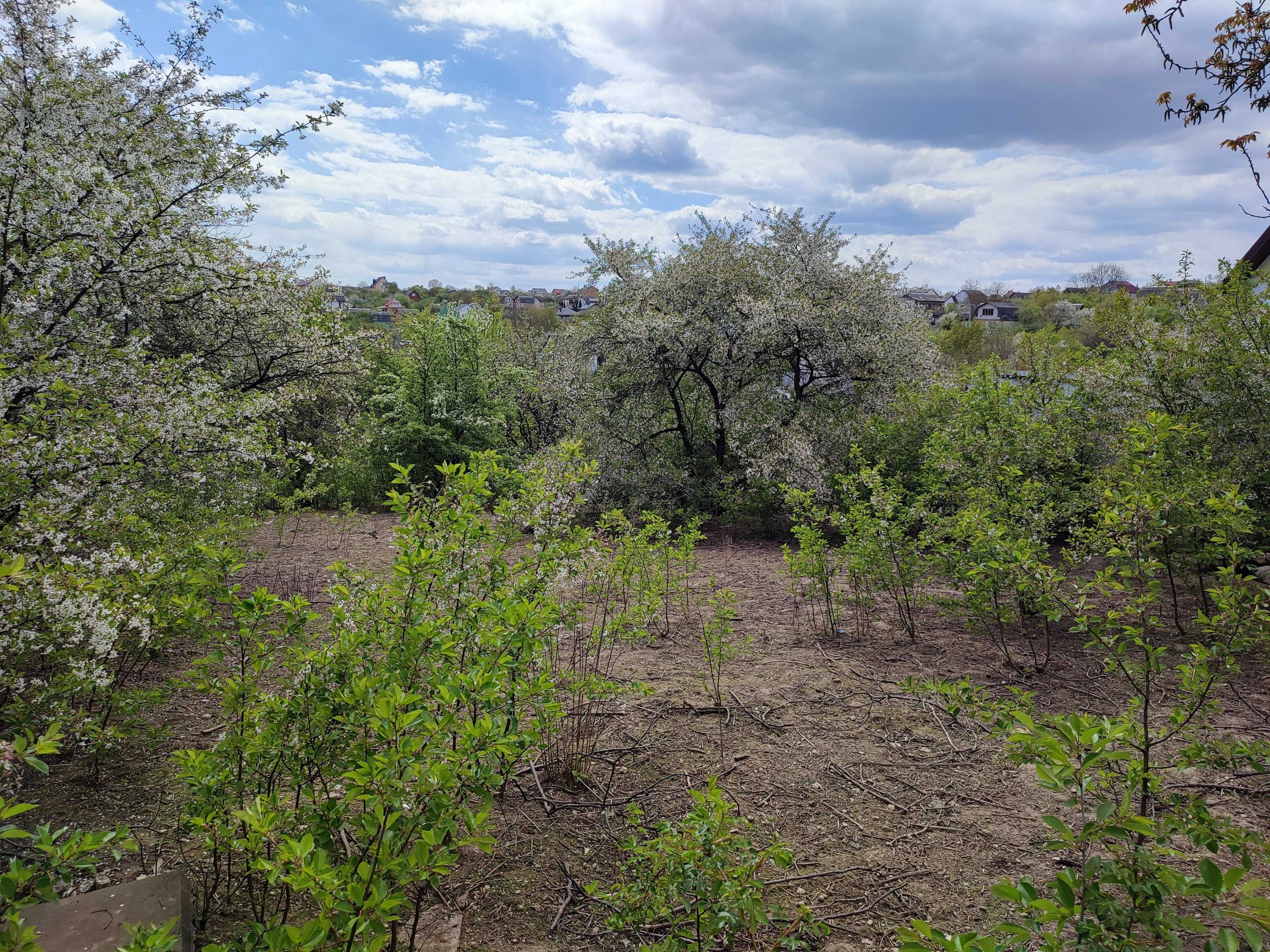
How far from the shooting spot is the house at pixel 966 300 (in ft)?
196

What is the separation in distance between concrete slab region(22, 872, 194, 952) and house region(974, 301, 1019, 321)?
209 ft

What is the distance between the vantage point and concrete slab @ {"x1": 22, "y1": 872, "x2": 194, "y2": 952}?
1936 mm

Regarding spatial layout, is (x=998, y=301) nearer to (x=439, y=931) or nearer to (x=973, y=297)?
(x=973, y=297)

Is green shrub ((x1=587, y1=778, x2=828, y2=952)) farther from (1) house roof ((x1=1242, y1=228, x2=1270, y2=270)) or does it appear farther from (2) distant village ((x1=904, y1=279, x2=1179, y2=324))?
(2) distant village ((x1=904, y1=279, x2=1179, y2=324))

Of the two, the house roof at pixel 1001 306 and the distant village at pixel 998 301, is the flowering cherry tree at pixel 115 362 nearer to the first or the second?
the distant village at pixel 998 301

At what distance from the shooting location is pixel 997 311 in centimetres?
5959

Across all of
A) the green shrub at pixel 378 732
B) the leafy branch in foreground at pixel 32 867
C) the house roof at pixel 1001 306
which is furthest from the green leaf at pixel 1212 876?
the house roof at pixel 1001 306

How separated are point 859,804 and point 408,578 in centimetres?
240

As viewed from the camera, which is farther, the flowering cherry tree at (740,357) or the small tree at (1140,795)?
A: the flowering cherry tree at (740,357)

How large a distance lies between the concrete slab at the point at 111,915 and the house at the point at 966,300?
62.2 metres

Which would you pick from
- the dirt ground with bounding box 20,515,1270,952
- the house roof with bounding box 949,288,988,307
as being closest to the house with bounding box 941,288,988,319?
the house roof with bounding box 949,288,988,307

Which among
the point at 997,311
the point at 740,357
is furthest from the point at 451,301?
the point at 997,311

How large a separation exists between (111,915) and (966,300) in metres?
76.4

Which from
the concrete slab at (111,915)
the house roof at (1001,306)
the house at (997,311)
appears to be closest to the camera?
the concrete slab at (111,915)
